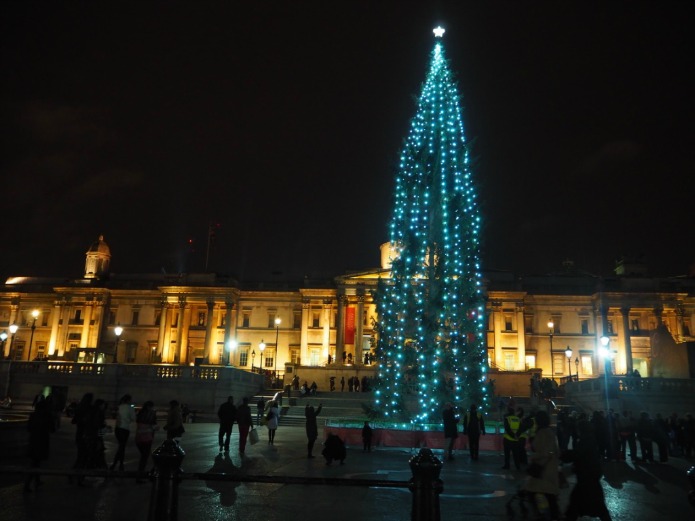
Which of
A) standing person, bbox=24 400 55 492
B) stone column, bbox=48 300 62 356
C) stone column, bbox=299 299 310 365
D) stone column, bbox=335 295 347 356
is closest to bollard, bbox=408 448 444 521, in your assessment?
standing person, bbox=24 400 55 492

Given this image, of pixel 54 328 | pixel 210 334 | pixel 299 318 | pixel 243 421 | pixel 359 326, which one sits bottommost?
pixel 243 421

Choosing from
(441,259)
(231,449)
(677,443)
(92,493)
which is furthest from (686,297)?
(92,493)

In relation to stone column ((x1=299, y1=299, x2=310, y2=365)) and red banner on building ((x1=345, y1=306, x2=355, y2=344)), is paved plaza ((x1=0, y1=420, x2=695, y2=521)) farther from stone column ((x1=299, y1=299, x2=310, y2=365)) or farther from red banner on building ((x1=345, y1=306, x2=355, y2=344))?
stone column ((x1=299, y1=299, x2=310, y2=365))

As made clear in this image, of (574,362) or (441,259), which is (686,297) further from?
(441,259)

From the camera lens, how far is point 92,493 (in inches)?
435

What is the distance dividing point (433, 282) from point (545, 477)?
14.5 m

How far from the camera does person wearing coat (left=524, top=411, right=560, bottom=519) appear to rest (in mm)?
8258

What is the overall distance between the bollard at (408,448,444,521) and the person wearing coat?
253cm

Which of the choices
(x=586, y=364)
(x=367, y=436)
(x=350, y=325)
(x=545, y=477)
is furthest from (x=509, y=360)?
(x=545, y=477)

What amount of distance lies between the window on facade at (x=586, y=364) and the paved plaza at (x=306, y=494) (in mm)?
53417

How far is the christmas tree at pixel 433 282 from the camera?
72.2 feet

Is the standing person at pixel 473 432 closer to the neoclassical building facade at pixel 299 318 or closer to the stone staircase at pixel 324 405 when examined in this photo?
the stone staircase at pixel 324 405

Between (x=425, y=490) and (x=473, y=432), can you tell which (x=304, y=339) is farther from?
(x=425, y=490)

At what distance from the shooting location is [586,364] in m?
68.1
